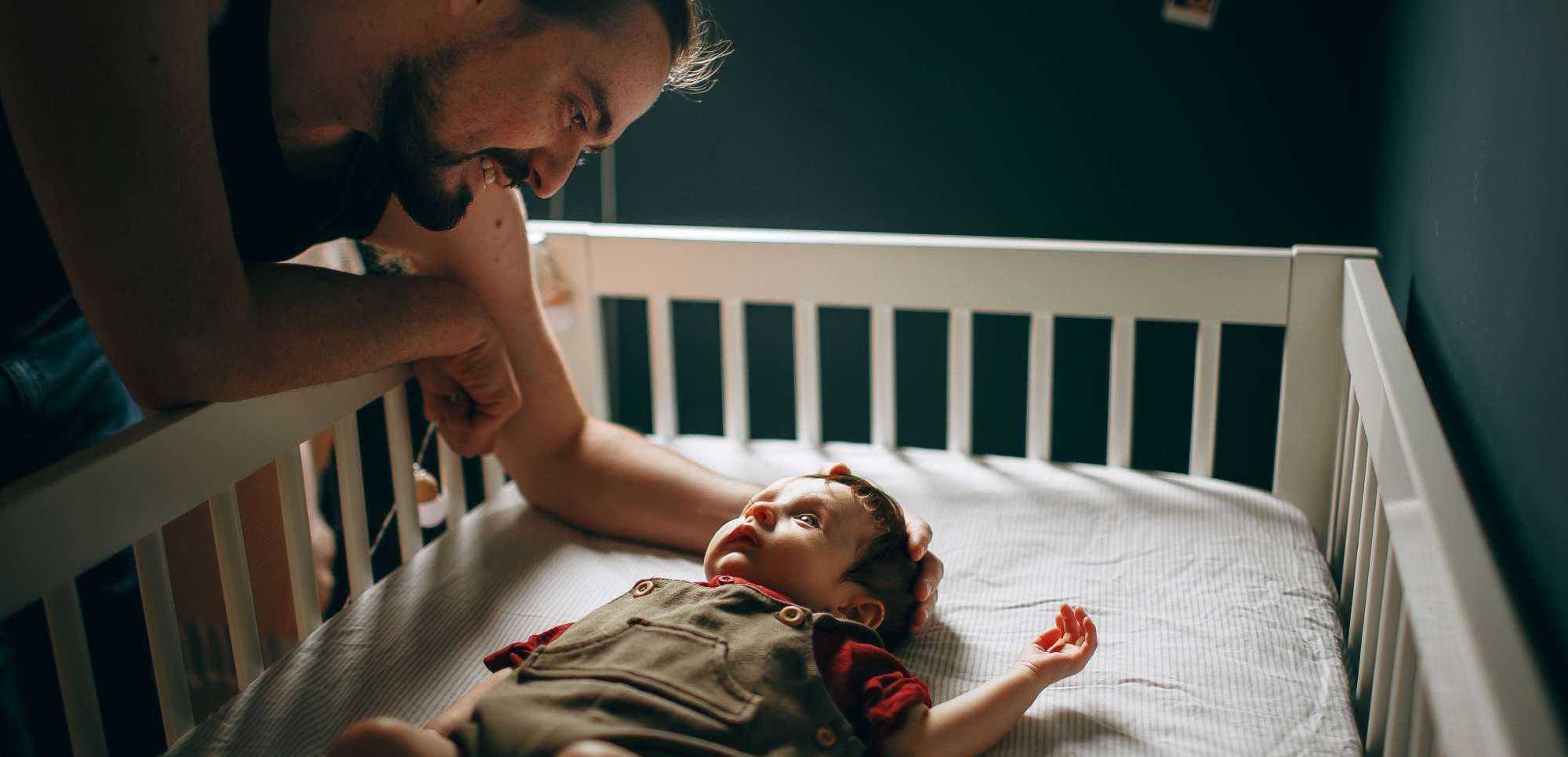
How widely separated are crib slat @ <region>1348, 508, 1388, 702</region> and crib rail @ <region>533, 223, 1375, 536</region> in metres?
0.45

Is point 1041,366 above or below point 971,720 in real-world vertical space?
above

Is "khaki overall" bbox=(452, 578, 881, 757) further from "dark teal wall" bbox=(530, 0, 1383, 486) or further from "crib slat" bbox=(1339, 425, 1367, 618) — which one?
"dark teal wall" bbox=(530, 0, 1383, 486)

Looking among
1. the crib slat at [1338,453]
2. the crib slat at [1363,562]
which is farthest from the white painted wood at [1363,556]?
the crib slat at [1338,453]

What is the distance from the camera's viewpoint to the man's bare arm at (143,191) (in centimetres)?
83

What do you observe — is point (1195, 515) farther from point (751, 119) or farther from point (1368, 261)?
point (751, 119)

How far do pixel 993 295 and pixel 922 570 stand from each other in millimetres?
556

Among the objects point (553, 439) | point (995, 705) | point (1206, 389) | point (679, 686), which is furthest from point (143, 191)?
point (1206, 389)

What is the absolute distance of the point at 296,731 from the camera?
1.10m

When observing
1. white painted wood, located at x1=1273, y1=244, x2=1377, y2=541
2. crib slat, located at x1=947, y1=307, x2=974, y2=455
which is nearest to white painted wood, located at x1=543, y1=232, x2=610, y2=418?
crib slat, located at x1=947, y1=307, x2=974, y2=455

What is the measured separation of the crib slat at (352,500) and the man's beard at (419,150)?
0.87ft

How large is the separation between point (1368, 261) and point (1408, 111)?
21 centimetres

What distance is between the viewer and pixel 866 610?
116 cm

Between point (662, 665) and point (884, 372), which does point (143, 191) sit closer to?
point (662, 665)

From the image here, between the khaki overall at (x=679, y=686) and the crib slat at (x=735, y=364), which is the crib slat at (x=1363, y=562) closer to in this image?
the khaki overall at (x=679, y=686)
